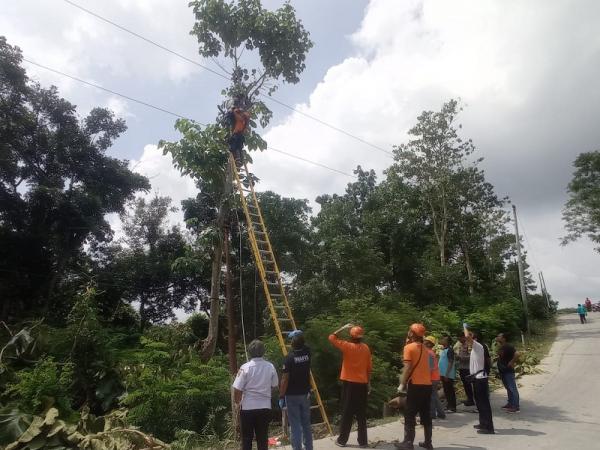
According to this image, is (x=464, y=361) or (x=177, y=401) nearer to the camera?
(x=177, y=401)

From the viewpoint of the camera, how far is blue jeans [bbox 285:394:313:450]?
5.73 m

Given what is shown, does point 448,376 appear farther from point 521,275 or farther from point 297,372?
point 521,275

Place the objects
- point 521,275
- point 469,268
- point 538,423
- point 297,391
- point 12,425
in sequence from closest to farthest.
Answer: point 297,391 → point 12,425 → point 538,423 → point 521,275 → point 469,268

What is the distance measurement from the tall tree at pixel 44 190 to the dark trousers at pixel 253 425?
1689 cm

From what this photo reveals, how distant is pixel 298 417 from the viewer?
5.82 m

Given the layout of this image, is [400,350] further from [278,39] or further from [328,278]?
[278,39]

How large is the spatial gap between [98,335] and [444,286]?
17417 mm

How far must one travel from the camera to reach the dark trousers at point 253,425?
5.21 meters

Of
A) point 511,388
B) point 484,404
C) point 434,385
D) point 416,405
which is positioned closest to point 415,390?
point 416,405

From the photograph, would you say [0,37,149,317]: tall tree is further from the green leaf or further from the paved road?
the paved road

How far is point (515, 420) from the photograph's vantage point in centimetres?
805

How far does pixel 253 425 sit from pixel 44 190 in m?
17.7

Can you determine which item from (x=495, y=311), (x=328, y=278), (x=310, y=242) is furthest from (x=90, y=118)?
(x=495, y=311)

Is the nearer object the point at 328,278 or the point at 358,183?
the point at 328,278
